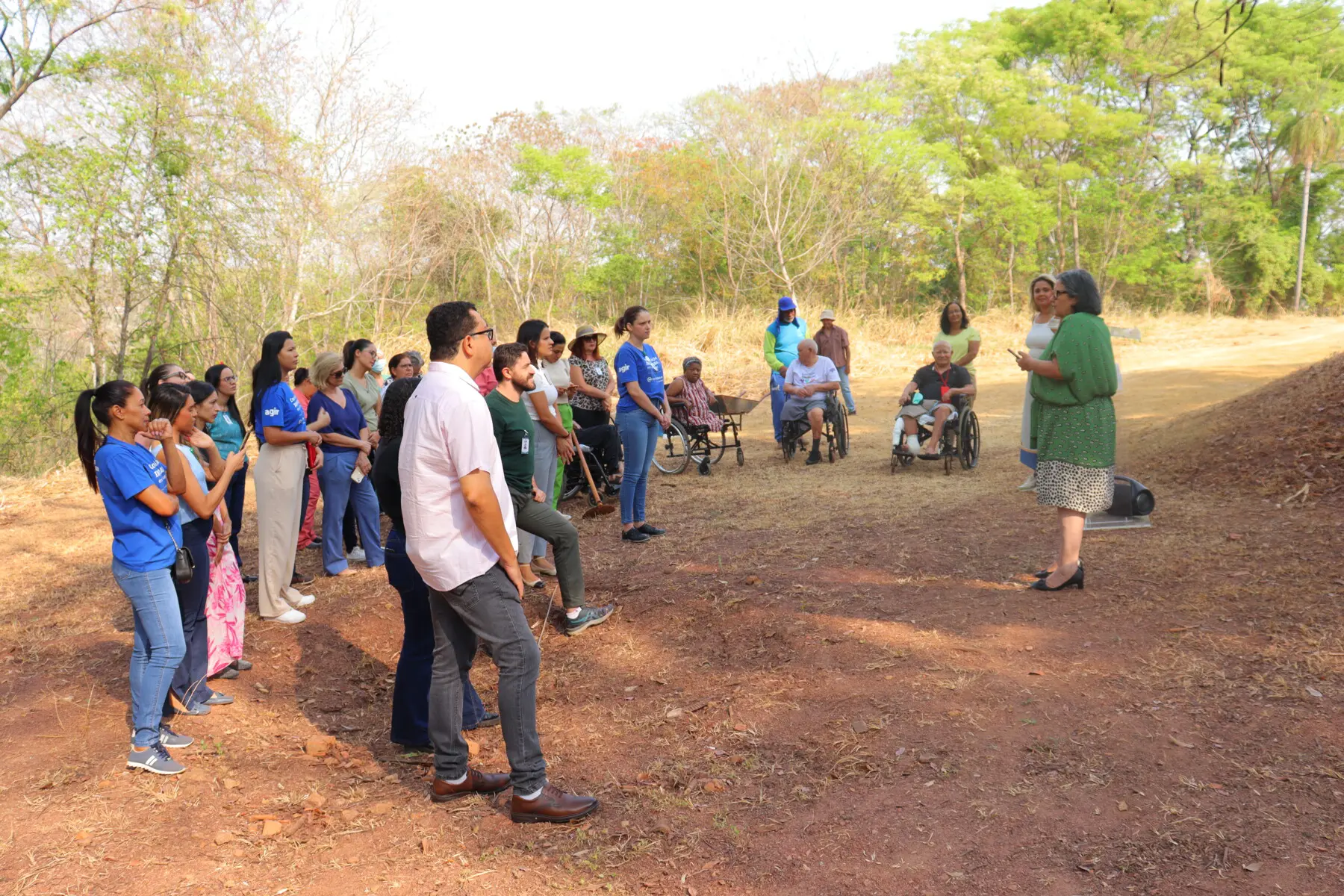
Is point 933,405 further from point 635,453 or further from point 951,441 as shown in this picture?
point 635,453

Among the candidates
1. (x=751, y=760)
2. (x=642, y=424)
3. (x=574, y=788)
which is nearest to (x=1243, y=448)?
(x=642, y=424)

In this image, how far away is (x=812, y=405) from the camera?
10.5 m

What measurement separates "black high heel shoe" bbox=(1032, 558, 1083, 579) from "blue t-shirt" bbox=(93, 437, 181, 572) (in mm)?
4671

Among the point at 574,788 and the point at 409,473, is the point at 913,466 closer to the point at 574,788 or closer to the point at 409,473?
the point at 574,788

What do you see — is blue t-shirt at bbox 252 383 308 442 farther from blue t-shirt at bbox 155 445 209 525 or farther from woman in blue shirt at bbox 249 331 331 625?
blue t-shirt at bbox 155 445 209 525

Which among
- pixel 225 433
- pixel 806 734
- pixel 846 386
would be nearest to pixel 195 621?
pixel 225 433

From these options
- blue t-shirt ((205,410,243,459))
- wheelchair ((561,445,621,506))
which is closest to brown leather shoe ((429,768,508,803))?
blue t-shirt ((205,410,243,459))

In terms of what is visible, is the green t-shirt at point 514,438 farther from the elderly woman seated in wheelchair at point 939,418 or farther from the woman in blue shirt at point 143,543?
the elderly woman seated in wheelchair at point 939,418

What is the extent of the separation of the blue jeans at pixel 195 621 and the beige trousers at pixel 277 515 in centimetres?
117

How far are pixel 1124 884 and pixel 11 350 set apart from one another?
14412mm

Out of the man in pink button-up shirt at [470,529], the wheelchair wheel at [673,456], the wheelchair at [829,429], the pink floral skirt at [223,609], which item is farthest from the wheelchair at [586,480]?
the man in pink button-up shirt at [470,529]

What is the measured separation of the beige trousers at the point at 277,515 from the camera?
5.91 meters

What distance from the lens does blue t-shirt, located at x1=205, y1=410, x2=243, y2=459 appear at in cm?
595

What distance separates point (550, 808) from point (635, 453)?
3962 millimetres
